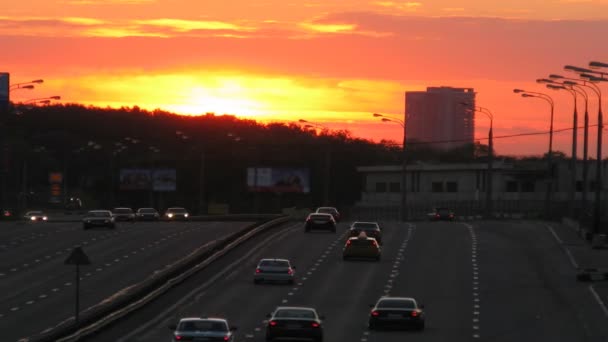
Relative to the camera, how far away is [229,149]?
19062 cm

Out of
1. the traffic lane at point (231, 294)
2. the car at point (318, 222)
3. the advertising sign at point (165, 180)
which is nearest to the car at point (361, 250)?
the traffic lane at point (231, 294)

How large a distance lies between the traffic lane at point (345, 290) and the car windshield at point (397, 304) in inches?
37.8

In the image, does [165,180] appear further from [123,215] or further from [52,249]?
[52,249]

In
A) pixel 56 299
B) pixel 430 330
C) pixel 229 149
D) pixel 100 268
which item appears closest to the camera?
pixel 430 330

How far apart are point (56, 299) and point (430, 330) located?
47.6 feet

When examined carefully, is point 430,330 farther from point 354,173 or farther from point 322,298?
point 354,173

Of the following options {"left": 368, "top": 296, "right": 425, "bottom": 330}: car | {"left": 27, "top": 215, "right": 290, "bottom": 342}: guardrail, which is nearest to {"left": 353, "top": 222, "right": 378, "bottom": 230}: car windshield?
{"left": 27, "top": 215, "right": 290, "bottom": 342}: guardrail

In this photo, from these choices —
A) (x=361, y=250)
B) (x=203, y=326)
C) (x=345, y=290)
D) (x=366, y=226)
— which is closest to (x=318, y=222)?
(x=366, y=226)

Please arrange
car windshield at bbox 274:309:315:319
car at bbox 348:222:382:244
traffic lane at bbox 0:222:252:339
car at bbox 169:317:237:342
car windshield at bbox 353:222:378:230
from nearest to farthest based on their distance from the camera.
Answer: car at bbox 169:317:237:342, car windshield at bbox 274:309:315:319, traffic lane at bbox 0:222:252:339, car at bbox 348:222:382:244, car windshield at bbox 353:222:378:230

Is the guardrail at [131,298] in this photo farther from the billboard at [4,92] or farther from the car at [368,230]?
the billboard at [4,92]

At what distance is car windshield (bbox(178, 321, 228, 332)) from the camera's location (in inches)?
1257

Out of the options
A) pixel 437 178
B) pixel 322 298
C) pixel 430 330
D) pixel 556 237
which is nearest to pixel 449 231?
pixel 556 237

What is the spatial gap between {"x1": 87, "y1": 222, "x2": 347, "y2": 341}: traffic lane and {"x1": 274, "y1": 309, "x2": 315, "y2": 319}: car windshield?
9.31ft

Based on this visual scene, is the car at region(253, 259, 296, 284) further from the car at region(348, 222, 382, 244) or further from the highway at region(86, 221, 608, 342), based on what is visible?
the car at region(348, 222, 382, 244)
